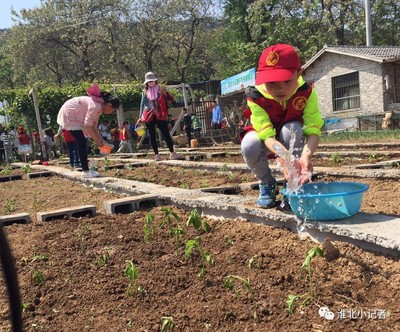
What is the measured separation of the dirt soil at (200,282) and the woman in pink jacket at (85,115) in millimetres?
3440

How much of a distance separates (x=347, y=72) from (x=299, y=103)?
2079 cm

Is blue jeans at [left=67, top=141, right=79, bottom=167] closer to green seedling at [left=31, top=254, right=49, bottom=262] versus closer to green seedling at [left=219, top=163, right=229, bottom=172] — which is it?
green seedling at [left=219, top=163, right=229, bottom=172]

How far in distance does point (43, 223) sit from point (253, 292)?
8.27ft

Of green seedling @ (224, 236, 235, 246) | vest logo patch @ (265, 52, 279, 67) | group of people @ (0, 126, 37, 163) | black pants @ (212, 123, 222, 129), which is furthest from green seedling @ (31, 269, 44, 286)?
black pants @ (212, 123, 222, 129)

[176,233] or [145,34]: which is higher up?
[145,34]

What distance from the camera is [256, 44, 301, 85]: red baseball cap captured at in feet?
9.93

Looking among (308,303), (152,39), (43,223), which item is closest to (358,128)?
(43,223)

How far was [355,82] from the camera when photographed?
22547 millimetres

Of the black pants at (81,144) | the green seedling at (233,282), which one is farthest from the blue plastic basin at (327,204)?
the black pants at (81,144)

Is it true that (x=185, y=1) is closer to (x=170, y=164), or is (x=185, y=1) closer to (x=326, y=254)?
(x=170, y=164)

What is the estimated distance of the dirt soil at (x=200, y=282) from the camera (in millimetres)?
2080

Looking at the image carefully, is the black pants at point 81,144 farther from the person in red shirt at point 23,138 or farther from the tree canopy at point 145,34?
the tree canopy at point 145,34

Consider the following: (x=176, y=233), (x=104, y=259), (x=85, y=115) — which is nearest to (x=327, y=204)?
(x=176, y=233)

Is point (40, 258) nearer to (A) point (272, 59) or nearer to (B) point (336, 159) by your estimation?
(A) point (272, 59)
